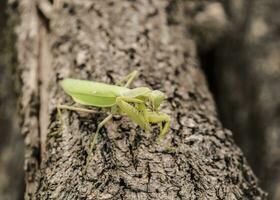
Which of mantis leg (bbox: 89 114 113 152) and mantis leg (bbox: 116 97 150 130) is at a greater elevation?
mantis leg (bbox: 116 97 150 130)

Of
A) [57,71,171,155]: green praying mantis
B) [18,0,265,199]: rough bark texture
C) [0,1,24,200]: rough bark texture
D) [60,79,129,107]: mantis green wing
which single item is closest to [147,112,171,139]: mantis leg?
[57,71,171,155]: green praying mantis

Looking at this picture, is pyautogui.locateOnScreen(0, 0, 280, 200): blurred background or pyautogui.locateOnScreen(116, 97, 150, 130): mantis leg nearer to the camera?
pyautogui.locateOnScreen(116, 97, 150, 130): mantis leg

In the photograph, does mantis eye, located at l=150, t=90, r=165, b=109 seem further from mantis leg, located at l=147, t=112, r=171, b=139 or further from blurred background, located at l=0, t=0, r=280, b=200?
blurred background, located at l=0, t=0, r=280, b=200

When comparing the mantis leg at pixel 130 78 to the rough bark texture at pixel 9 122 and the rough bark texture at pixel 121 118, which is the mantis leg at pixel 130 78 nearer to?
the rough bark texture at pixel 121 118

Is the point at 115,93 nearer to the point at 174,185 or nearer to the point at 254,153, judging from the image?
the point at 174,185

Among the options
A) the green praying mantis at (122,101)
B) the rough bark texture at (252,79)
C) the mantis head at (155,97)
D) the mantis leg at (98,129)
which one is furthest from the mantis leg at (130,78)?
the rough bark texture at (252,79)

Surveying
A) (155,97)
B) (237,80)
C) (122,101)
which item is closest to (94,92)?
(122,101)
